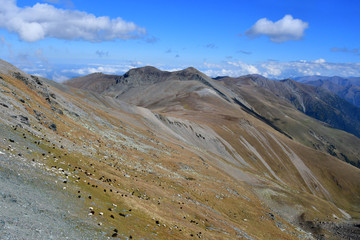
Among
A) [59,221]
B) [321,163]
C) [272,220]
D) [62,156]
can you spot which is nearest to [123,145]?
[62,156]

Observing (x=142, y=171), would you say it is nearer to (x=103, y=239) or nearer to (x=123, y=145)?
(x=123, y=145)

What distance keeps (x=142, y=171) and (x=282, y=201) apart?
151 feet

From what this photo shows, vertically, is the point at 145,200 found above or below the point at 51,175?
below

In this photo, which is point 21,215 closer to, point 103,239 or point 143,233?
point 103,239

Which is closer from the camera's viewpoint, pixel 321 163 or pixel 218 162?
pixel 218 162

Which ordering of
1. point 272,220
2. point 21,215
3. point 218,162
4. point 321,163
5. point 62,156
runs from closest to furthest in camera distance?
point 21,215, point 62,156, point 272,220, point 218,162, point 321,163

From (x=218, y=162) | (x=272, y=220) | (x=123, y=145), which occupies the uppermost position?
(x=123, y=145)

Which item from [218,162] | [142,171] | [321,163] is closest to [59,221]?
[142,171]

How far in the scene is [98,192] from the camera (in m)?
24.6

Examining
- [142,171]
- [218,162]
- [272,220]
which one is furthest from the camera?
[218,162]

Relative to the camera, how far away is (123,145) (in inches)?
2195

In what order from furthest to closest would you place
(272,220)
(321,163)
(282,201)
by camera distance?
(321,163) → (282,201) → (272,220)

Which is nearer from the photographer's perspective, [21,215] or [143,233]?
[21,215]

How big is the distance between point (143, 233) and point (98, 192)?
628 cm
